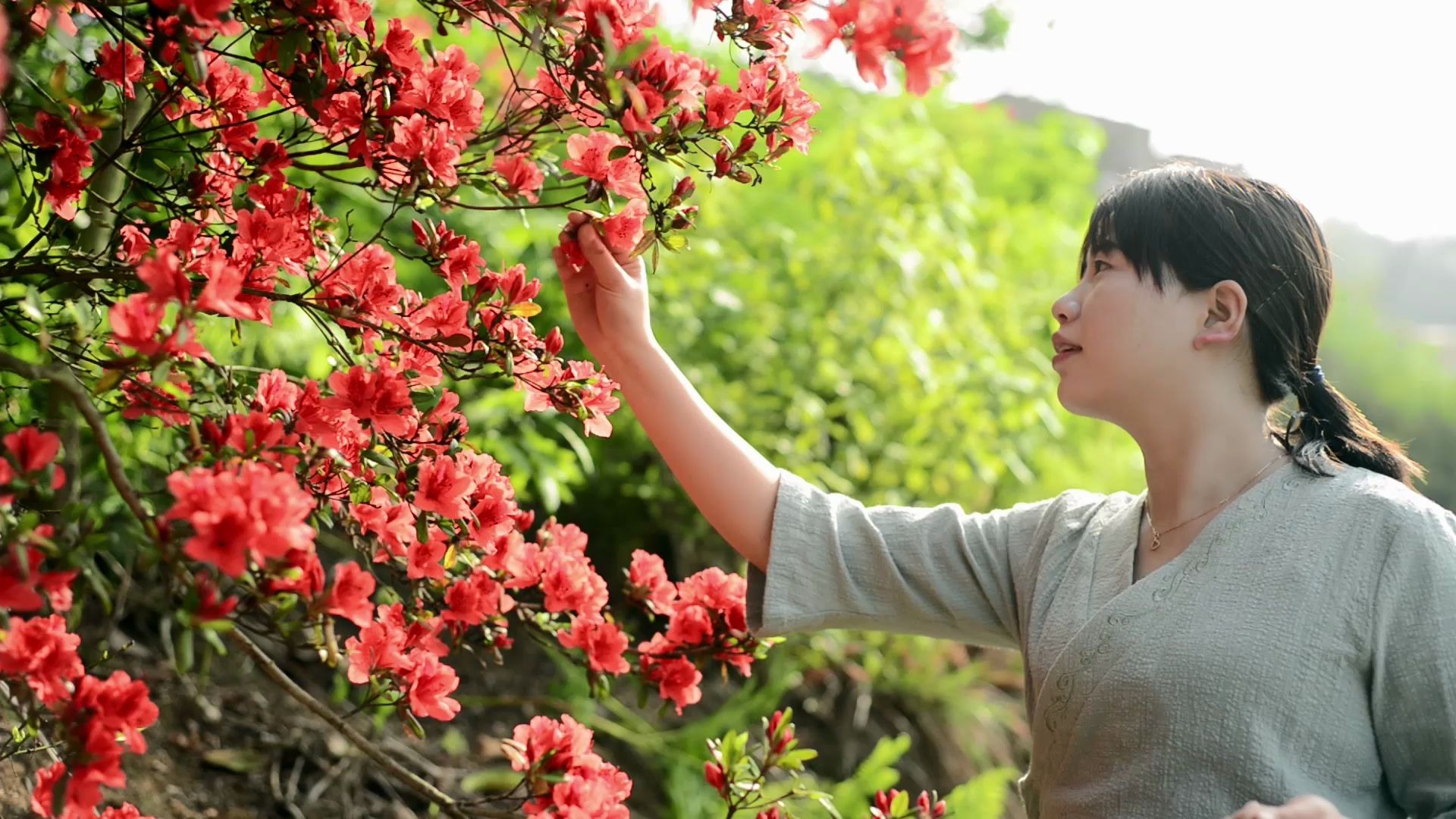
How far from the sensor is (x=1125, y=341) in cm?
135

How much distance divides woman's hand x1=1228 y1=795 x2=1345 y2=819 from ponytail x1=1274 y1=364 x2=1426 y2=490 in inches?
17.4

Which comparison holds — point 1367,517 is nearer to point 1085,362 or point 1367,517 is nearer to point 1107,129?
point 1085,362

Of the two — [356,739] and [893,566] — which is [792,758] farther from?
[356,739]

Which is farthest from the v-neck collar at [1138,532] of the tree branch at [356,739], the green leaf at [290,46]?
the green leaf at [290,46]

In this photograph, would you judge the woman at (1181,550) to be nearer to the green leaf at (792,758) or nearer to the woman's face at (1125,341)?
the woman's face at (1125,341)

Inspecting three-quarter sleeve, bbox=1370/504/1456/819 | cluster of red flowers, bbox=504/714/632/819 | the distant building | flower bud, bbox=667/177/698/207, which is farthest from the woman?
the distant building

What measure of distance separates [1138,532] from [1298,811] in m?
0.43

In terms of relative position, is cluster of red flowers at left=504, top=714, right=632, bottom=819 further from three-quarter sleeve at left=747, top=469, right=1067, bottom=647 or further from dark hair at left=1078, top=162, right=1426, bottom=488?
dark hair at left=1078, top=162, right=1426, bottom=488

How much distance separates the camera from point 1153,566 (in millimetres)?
1397

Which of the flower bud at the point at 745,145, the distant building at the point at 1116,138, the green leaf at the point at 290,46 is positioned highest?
the distant building at the point at 1116,138

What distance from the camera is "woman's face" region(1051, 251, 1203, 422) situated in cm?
136

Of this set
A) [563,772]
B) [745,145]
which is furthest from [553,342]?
[563,772]

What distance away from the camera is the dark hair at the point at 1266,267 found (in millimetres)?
1380

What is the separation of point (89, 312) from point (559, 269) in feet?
1.50
